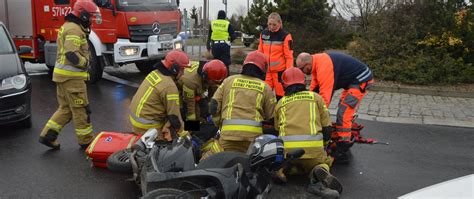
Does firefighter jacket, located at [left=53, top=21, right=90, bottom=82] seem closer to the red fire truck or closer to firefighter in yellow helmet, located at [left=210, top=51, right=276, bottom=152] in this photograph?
firefighter in yellow helmet, located at [left=210, top=51, right=276, bottom=152]

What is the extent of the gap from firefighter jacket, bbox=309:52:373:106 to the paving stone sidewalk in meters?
2.65

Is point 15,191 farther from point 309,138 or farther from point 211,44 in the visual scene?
point 211,44

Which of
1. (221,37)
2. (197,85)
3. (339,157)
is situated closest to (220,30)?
(221,37)

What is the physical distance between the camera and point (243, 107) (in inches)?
187

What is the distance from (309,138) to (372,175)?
1.24 metres

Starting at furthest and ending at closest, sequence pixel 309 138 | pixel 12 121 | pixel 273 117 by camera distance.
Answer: pixel 12 121 → pixel 273 117 → pixel 309 138

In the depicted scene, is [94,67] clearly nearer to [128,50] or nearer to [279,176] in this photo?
[128,50]

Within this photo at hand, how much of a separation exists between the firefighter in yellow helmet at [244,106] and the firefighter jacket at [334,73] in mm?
978

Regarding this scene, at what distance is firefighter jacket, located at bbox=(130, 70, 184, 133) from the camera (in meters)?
5.00

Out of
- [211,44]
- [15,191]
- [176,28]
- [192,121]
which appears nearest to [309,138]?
[192,121]

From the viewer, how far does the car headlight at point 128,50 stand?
11195 millimetres

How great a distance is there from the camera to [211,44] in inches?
452

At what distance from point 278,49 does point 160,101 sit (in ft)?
10.0

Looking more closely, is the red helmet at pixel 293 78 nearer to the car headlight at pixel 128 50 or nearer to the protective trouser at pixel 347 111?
the protective trouser at pixel 347 111
